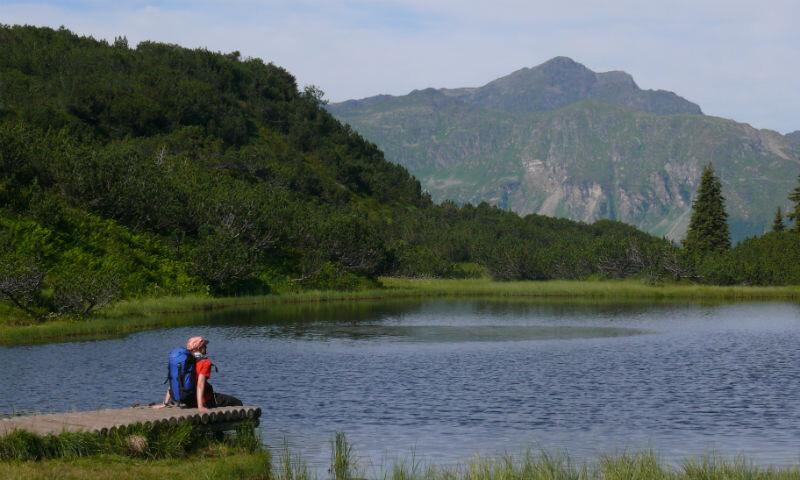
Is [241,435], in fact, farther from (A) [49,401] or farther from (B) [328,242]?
(B) [328,242]

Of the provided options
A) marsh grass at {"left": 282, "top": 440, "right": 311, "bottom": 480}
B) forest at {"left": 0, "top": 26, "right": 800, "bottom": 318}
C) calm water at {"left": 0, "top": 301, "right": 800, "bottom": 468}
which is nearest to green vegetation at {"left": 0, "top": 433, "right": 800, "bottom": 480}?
marsh grass at {"left": 282, "top": 440, "right": 311, "bottom": 480}

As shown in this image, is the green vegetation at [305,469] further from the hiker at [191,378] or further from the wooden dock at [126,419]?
the hiker at [191,378]

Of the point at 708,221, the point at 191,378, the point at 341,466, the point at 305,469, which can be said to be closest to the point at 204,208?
the point at 191,378

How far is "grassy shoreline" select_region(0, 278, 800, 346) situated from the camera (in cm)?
6016

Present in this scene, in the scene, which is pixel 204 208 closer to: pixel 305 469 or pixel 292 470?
pixel 292 470

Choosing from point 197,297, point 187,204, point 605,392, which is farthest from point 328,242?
point 605,392

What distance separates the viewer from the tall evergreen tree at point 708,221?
5881 inches

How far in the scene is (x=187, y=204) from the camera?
3967 inches

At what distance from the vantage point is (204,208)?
3976 inches

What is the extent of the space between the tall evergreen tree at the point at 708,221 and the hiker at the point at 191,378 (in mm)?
130307

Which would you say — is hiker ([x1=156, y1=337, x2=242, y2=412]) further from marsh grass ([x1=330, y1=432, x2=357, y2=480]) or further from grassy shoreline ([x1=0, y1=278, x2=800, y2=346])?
grassy shoreline ([x1=0, y1=278, x2=800, y2=346])

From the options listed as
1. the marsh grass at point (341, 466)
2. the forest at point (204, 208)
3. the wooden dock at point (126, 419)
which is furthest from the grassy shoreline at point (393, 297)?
the marsh grass at point (341, 466)

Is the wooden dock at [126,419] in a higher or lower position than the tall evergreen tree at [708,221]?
lower

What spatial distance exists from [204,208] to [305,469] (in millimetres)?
79607
